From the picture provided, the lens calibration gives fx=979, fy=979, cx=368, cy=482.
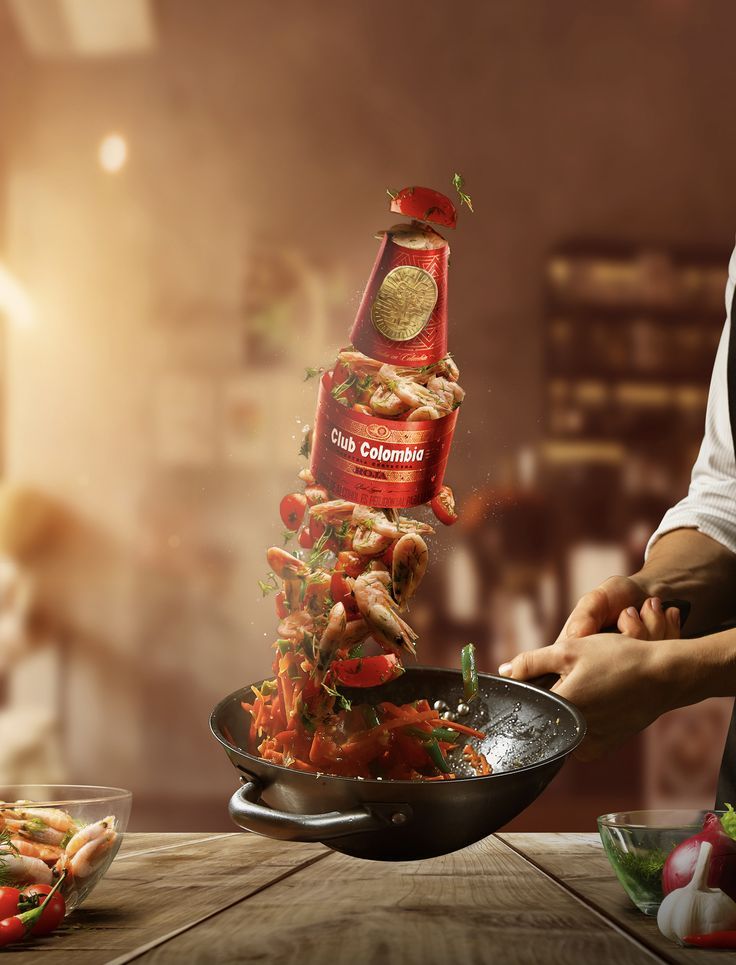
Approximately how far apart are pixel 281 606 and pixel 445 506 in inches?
6.2

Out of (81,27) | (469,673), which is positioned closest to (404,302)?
(469,673)

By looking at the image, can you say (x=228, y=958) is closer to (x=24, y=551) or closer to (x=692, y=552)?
(x=692, y=552)

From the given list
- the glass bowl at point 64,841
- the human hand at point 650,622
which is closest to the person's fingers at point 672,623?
the human hand at point 650,622

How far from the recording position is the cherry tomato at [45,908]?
0.75 m

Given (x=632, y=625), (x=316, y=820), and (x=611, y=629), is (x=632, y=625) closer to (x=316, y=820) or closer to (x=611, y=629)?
(x=611, y=629)

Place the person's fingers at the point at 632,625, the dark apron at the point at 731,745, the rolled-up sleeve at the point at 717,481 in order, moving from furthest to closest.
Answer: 1. the rolled-up sleeve at the point at 717,481
2. the dark apron at the point at 731,745
3. the person's fingers at the point at 632,625

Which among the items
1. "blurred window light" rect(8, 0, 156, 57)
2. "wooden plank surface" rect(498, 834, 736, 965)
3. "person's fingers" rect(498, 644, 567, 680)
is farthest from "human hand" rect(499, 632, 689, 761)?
"blurred window light" rect(8, 0, 156, 57)

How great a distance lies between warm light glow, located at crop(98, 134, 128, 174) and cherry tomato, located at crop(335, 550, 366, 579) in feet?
8.81

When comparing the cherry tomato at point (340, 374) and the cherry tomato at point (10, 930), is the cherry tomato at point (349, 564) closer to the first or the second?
the cherry tomato at point (340, 374)

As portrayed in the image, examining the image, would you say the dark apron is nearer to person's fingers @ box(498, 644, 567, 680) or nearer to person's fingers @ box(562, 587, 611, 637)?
person's fingers @ box(562, 587, 611, 637)

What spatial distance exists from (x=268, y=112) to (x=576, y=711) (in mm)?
2590

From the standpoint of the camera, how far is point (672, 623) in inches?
42.4

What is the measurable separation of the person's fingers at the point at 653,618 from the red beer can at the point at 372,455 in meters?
0.41

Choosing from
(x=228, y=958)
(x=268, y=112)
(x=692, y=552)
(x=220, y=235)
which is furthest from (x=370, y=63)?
(x=228, y=958)
